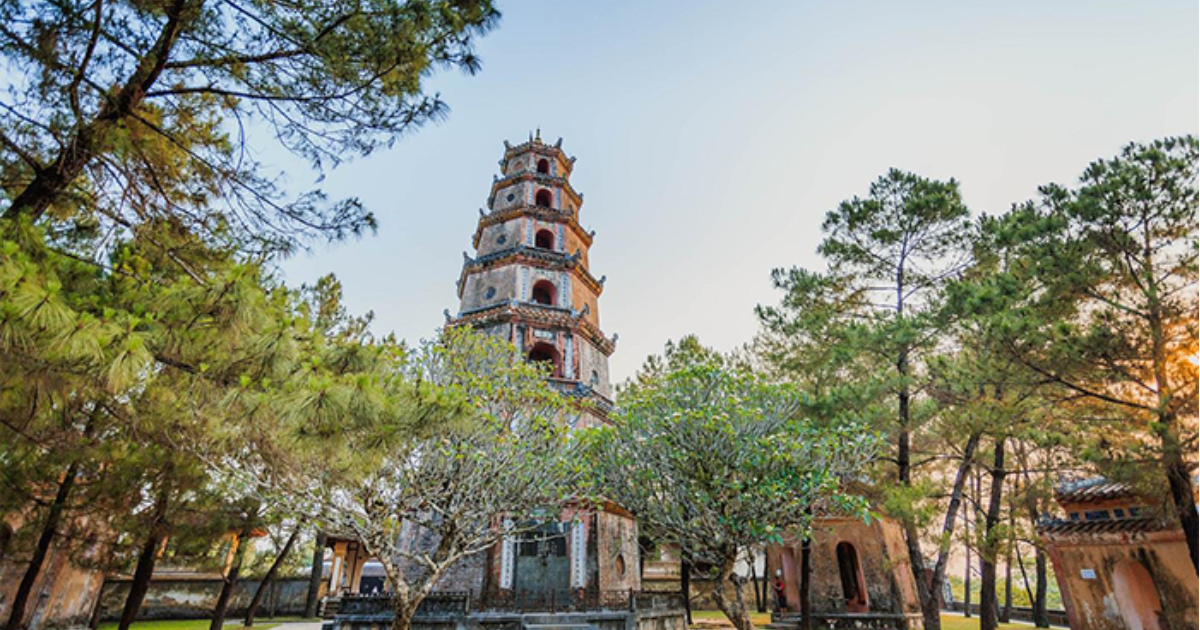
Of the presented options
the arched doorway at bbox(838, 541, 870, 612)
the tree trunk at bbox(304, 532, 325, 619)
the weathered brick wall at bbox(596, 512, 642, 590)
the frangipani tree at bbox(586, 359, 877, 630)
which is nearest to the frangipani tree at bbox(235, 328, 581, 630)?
the frangipani tree at bbox(586, 359, 877, 630)

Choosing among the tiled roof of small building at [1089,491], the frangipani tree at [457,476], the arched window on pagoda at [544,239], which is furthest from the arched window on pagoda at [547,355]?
the tiled roof of small building at [1089,491]

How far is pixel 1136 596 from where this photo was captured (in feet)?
46.1

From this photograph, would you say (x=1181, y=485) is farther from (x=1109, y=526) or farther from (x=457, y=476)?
(x=457, y=476)

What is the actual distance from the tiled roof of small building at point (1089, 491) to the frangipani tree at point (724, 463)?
807cm

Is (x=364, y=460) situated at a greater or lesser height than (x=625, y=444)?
lesser

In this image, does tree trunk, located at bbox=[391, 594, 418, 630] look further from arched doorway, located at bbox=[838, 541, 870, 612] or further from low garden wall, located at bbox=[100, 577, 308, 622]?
arched doorway, located at bbox=[838, 541, 870, 612]

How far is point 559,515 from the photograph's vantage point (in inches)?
621

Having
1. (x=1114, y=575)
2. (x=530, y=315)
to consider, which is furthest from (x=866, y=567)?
(x=530, y=315)

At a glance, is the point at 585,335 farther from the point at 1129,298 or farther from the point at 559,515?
the point at 1129,298

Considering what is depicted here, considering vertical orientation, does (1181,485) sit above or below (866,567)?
above

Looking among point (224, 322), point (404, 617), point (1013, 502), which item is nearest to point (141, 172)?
point (224, 322)

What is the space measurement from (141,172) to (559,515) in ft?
41.7

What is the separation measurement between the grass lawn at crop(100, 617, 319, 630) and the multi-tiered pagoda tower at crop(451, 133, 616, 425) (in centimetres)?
1282

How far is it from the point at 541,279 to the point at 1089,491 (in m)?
17.5
